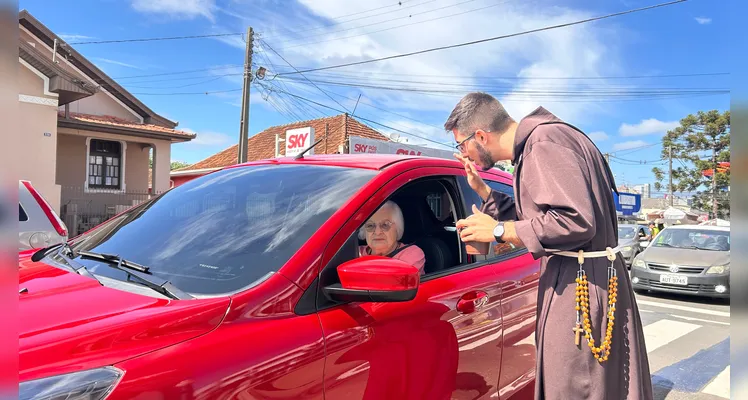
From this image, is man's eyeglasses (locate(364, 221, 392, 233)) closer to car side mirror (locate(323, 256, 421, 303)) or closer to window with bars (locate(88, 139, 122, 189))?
car side mirror (locate(323, 256, 421, 303))

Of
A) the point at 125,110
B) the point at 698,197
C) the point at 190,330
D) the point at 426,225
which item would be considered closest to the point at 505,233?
the point at 190,330

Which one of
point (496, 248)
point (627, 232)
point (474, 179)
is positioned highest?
point (474, 179)

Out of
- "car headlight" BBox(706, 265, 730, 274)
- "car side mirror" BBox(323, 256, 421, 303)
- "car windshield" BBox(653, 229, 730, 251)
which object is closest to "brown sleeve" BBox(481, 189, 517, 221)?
"car side mirror" BBox(323, 256, 421, 303)

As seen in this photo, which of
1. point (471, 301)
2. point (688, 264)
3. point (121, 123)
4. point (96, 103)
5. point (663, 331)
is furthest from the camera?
point (96, 103)

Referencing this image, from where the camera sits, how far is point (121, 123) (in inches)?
683

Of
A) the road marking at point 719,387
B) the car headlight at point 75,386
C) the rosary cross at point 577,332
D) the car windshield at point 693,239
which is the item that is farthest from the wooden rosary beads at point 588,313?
the car windshield at point 693,239

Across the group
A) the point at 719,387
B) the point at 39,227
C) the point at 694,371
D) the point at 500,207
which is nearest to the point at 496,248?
the point at 500,207

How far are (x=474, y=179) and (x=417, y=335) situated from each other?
91 cm

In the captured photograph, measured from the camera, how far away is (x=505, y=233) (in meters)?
1.84

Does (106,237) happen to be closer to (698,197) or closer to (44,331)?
(44,331)

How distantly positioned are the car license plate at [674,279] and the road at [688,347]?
0.35 m

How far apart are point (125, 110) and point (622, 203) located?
39473 mm

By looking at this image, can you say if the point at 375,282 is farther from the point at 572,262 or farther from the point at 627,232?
the point at 627,232

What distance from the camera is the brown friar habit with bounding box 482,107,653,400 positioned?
5.68 ft
